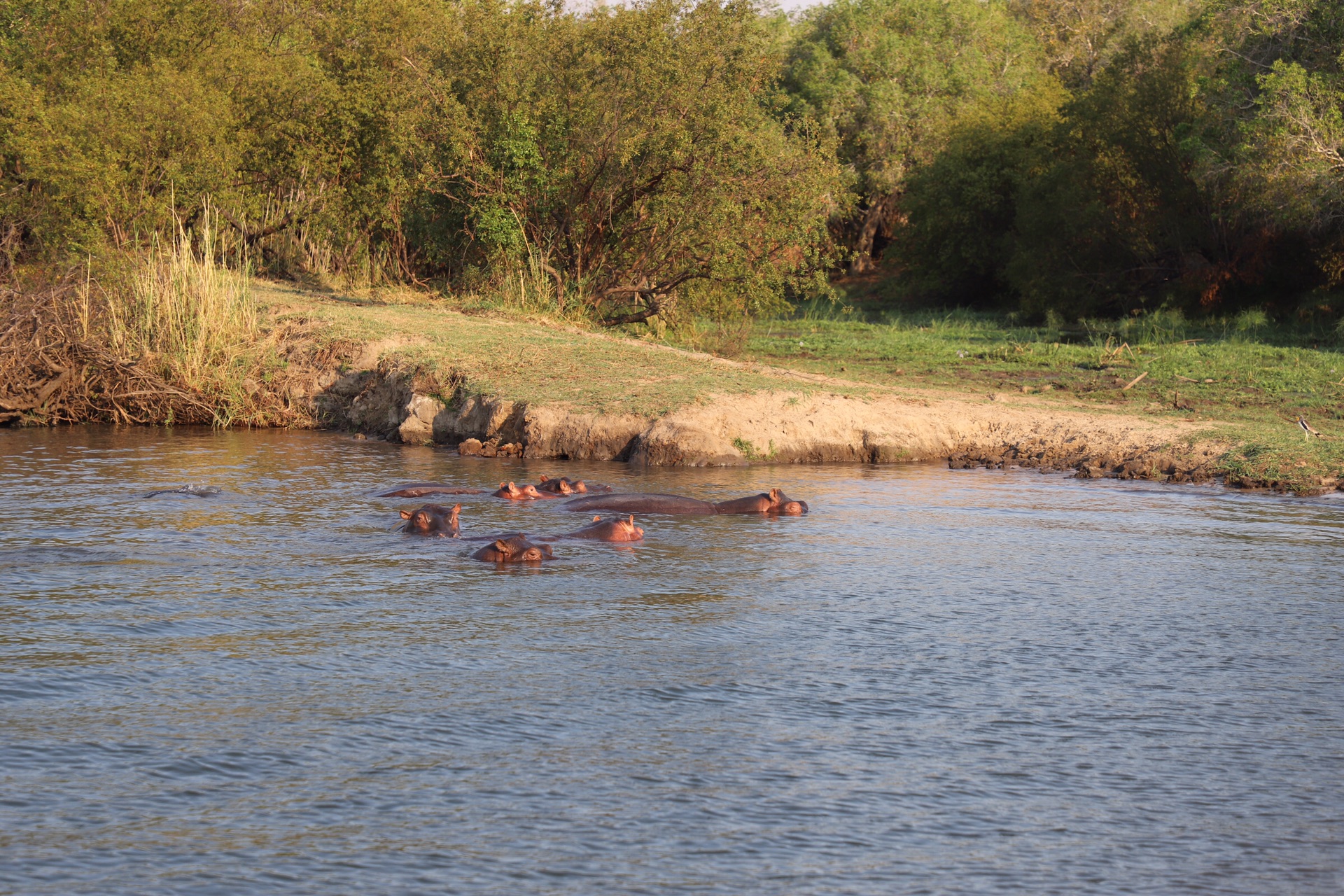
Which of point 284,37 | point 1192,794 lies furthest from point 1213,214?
point 1192,794

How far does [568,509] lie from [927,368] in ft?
31.4

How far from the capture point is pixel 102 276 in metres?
16.0

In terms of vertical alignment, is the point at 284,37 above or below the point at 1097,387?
above

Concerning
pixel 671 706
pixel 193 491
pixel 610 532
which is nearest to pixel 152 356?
pixel 193 491

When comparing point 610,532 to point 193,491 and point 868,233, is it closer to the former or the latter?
point 193,491

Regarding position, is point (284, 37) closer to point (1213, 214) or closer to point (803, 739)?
point (1213, 214)

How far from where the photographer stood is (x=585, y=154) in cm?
1944

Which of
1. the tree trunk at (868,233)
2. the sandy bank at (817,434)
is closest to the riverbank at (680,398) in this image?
the sandy bank at (817,434)

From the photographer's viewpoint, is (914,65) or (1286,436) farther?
(914,65)

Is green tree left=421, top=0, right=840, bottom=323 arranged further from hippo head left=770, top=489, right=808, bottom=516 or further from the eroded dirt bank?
hippo head left=770, top=489, right=808, bottom=516

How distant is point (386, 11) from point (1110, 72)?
14.8 metres

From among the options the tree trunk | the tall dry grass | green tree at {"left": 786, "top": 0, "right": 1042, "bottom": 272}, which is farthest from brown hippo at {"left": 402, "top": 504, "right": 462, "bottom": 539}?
the tree trunk

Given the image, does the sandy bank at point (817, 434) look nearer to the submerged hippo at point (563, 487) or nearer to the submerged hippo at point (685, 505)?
the submerged hippo at point (563, 487)

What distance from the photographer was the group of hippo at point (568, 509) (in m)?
8.11
